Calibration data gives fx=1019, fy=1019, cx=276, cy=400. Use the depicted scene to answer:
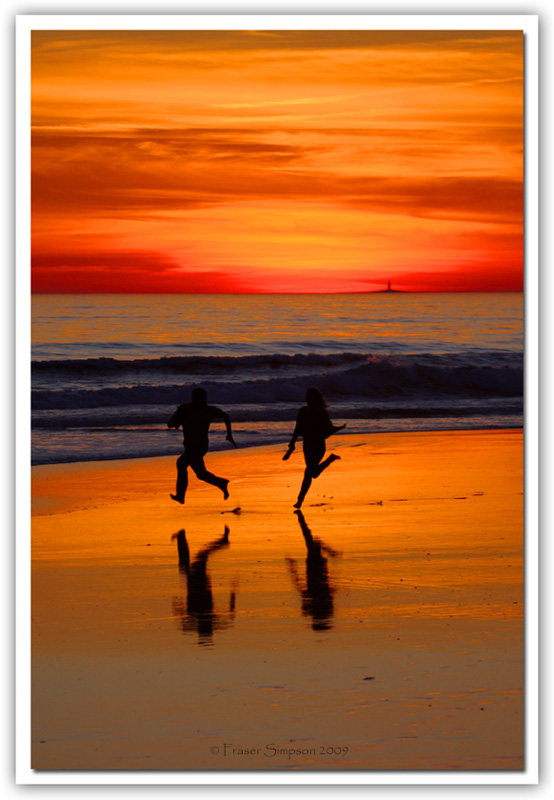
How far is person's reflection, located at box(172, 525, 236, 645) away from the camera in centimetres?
702

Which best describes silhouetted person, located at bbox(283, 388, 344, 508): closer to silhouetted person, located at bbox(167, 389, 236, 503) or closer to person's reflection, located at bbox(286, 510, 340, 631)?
silhouetted person, located at bbox(167, 389, 236, 503)

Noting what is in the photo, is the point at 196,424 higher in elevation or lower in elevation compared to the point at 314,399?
lower

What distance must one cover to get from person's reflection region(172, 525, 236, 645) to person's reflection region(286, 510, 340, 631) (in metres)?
0.56

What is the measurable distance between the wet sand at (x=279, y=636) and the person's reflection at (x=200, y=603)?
2 cm

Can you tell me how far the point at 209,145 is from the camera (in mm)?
8648

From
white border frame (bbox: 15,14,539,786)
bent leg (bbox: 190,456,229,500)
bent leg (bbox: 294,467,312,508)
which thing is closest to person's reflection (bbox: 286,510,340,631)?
white border frame (bbox: 15,14,539,786)

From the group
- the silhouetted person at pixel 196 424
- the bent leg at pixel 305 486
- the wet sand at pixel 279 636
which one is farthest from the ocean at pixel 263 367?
the bent leg at pixel 305 486

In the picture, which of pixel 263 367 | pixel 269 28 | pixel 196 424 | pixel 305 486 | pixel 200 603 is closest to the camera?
pixel 269 28

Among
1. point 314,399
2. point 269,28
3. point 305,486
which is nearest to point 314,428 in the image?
point 314,399

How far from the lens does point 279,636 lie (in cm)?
678

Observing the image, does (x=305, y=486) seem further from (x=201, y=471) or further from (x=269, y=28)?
(x=269, y=28)

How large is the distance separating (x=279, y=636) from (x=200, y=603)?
1071mm

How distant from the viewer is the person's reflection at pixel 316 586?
23.7 ft

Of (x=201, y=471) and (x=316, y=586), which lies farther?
(x=201, y=471)
